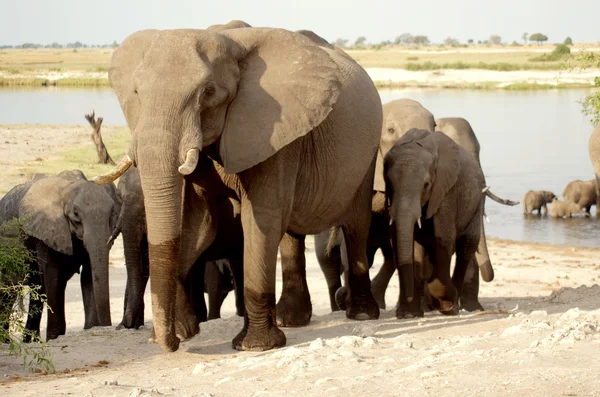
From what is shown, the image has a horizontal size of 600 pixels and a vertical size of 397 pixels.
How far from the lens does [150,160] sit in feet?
19.5

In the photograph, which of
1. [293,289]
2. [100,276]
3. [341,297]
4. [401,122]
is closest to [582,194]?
[401,122]

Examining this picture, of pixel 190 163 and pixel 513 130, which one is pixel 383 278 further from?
pixel 513 130

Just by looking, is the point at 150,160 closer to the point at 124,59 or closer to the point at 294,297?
the point at 124,59

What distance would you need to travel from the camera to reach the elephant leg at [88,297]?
923 centimetres

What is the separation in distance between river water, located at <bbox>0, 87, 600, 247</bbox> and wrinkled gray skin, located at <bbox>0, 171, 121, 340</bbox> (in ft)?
38.3

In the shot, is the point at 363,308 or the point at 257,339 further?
the point at 363,308

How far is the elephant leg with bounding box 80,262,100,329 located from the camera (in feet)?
30.3

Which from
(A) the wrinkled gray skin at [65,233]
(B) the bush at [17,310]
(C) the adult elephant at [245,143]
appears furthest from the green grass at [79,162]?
(C) the adult elephant at [245,143]

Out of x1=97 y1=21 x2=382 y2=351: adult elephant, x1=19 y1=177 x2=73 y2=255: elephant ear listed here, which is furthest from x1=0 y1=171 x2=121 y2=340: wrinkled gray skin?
x1=97 y1=21 x2=382 y2=351: adult elephant

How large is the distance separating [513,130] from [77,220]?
1207 inches

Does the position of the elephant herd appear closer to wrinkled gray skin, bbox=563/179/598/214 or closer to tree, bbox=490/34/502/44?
wrinkled gray skin, bbox=563/179/598/214

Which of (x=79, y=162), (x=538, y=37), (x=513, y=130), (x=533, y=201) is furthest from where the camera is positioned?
(x=538, y=37)

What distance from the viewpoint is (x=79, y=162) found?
23688 mm

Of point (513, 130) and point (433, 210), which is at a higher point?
point (433, 210)
